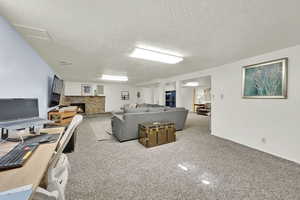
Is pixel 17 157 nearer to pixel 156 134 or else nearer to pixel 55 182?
pixel 55 182

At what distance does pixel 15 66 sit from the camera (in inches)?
69.8

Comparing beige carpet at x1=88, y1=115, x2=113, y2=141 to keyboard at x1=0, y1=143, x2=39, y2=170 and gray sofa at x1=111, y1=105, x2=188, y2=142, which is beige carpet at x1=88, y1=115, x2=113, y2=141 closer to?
gray sofa at x1=111, y1=105, x2=188, y2=142

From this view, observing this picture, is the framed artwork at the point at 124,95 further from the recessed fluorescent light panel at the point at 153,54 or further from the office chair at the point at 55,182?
the office chair at the point at 55,182

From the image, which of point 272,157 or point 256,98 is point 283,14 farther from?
point 272,157

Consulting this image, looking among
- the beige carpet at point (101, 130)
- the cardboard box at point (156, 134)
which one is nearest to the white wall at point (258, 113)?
the cardboard box at point (156, 134)

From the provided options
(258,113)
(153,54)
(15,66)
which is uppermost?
(153,54)

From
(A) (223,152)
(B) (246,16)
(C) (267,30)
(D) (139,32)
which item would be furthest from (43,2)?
(A) (223,152)

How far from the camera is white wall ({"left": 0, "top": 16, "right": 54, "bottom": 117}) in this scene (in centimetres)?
152

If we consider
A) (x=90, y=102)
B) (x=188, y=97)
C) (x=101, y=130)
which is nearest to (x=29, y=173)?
(x=101, y=130)

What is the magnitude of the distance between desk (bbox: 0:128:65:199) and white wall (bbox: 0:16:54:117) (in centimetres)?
128

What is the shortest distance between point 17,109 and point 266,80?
4371mm

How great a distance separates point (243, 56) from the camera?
9.30 feet

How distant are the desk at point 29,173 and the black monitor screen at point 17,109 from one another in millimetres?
731

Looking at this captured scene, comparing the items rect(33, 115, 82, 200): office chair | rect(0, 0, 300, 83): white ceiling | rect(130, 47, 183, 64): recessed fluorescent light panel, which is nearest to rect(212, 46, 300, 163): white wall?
rect(0, 0, 300, 83): white ceiling
